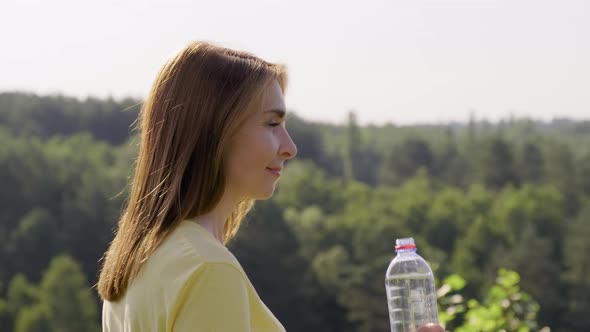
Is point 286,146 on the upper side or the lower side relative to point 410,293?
upper

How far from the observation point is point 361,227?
68.0m

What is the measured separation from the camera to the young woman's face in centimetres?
204

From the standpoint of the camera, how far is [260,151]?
81.2 inches

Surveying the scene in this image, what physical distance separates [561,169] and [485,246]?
1559cm

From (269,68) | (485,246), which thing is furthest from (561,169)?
(269,68)

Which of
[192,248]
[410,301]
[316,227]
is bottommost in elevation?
[316,227]

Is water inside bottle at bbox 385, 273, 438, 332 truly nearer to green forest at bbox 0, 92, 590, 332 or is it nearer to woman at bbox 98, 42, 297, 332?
woman at bbox 98, 42, 297, 332

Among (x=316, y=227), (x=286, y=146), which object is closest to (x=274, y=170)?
(x=286, y=146)

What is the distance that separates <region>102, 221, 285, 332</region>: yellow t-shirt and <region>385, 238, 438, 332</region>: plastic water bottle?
1.73ft

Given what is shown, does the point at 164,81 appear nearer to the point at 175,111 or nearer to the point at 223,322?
the point at 175,111

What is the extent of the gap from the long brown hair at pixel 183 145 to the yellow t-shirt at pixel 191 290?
0.04m

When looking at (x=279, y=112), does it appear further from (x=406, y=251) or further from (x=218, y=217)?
(x=406, y=251)

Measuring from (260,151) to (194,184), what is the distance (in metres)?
0.15

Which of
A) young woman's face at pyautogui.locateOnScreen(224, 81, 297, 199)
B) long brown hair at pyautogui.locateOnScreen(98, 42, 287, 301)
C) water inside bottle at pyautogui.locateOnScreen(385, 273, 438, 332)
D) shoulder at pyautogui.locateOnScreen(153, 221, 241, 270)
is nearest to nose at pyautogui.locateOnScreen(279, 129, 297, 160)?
young woman's face at pyautogui.locateOnScreen(224, 81, 297, 199)
